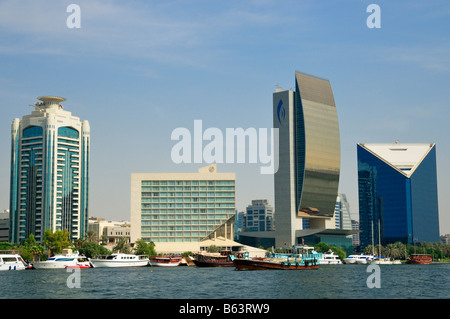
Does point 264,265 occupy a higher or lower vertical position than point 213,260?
higher

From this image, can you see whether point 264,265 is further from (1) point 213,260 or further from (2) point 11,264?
(2) point 11,264

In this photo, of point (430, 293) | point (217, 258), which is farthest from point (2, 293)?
point (217, 258)

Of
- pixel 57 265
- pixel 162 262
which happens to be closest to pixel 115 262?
pixel 57 265

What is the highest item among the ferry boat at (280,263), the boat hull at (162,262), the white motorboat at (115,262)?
the ferry boat at (280,263)

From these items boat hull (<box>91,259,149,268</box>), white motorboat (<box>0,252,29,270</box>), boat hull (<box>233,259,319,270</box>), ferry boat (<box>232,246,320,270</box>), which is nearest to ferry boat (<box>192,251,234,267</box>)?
boat hull (<box>91,259,149,268</box>)

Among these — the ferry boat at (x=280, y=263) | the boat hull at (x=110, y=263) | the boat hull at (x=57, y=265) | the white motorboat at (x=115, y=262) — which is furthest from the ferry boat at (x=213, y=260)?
the boat hull at (x=57, y=265)

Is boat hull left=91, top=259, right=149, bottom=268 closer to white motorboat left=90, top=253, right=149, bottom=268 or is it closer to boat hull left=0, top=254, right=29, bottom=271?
white motorboat left=90, top=253, right=149, bottom=268

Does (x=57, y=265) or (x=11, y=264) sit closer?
(x=11, y=264)

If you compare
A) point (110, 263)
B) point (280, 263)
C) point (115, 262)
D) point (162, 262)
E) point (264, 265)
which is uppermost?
point (280, 263)

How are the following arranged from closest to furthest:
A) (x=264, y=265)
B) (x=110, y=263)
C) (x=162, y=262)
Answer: (x=264, y=265), (x=110, y=263), (x=162, y=262)

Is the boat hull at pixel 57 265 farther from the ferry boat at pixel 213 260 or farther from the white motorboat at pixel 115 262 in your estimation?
the ferry boat at pixel 213 260
